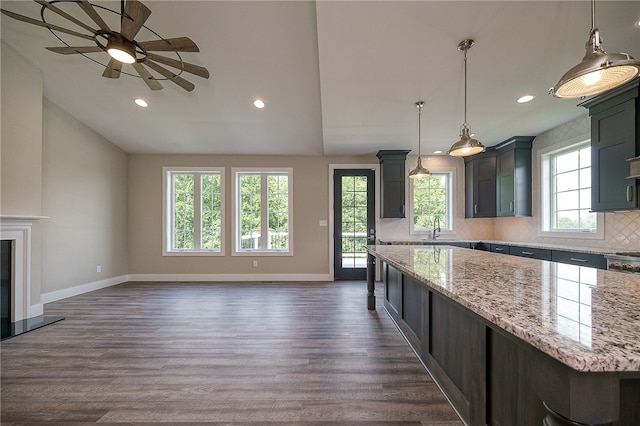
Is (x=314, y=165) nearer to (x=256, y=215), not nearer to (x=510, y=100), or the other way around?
(x=256, y=215)

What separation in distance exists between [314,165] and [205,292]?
3.11 m

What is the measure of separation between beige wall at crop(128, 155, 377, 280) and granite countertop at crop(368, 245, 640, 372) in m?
3.87

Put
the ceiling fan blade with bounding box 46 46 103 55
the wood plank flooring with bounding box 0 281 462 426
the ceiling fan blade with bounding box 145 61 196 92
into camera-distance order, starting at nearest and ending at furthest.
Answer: the wood plank flooring with bounding box 0 281 462 426 < the ceiling fan blade with bounding box 46 46 103 55 < the ceiling fan blade with bounding box 145 61 196 92

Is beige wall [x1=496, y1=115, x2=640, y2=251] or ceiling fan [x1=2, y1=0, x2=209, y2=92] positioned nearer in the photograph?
ceiling fan [x1=2, y1=0, x2=209, y2=92]

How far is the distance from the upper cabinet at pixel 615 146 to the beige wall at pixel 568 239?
0.43 m

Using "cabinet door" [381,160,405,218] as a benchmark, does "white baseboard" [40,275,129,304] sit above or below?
below

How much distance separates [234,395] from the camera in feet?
6.03

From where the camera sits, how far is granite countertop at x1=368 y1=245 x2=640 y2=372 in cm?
58

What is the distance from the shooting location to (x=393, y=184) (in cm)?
511

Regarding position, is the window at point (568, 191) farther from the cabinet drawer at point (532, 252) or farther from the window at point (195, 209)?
the window at point (195, 209)

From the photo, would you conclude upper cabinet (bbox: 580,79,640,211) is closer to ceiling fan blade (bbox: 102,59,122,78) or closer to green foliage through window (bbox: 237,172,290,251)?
green foliage through window (bbox: 237,172,290,251)

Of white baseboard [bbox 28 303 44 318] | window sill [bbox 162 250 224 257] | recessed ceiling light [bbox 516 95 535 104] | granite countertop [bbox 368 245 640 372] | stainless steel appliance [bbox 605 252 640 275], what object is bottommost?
white baseboard [bbox 28 303 44 318]

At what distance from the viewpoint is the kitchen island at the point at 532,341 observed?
59 centimetres

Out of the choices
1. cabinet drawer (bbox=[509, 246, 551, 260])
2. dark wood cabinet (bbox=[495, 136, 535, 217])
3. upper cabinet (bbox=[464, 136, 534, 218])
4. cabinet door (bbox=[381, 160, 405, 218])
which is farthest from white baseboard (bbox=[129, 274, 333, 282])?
dark wood cabinet (bbox=[495, 136, 535, 217])
